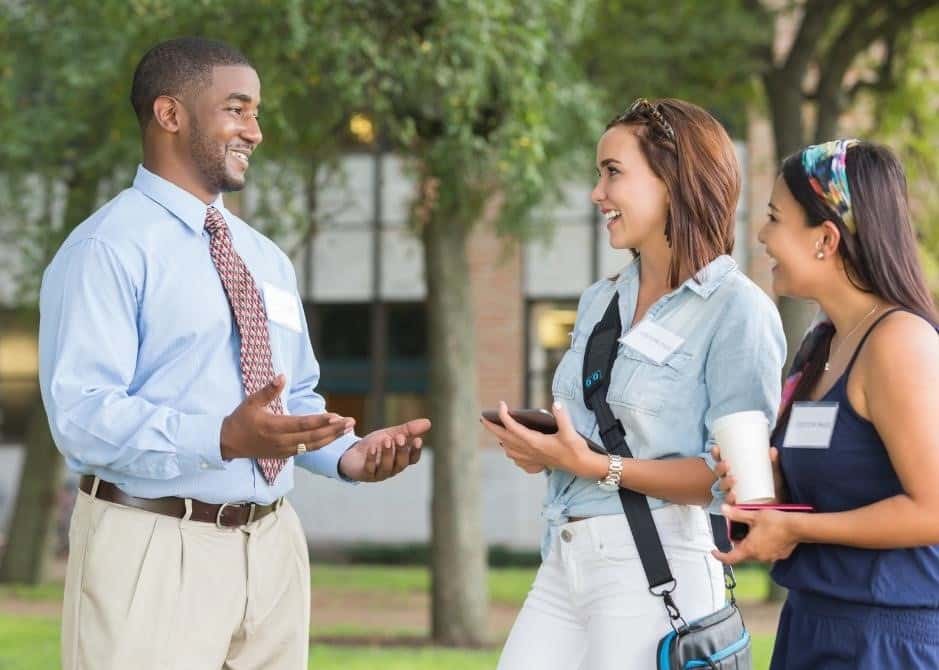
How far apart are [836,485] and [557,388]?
0.85m

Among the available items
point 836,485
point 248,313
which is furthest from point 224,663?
point 836,485

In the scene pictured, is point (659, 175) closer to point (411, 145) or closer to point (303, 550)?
point (303, 550)

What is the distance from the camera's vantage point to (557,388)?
139 inches

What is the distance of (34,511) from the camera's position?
55.3 ft

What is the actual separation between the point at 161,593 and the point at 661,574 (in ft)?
3.74

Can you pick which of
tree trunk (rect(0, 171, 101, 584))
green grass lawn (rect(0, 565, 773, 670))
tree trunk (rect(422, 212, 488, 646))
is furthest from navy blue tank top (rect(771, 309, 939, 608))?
tree trunk (rect(0, 171, 101, 584))

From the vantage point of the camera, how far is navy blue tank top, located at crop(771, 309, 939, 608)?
284cm

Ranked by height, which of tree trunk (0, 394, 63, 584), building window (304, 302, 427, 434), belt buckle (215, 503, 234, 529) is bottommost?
tree trunk (0, 394, 63, 584)

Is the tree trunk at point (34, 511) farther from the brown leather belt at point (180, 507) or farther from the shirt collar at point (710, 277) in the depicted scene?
the shirt collar at point (710, 277)

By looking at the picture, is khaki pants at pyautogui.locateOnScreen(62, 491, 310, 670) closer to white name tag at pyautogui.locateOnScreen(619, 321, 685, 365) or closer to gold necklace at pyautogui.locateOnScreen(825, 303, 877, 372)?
white name tag at pyautogui.locateOnScreen(619, 321, 685, 365)

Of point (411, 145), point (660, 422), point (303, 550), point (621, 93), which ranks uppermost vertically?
point (621, 93)

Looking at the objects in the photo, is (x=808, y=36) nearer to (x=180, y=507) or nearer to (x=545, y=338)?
(x=545, y=338)

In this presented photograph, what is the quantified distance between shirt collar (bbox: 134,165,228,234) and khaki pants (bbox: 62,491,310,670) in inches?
27.7

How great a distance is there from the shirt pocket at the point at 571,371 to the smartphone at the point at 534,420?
203 millimetres
